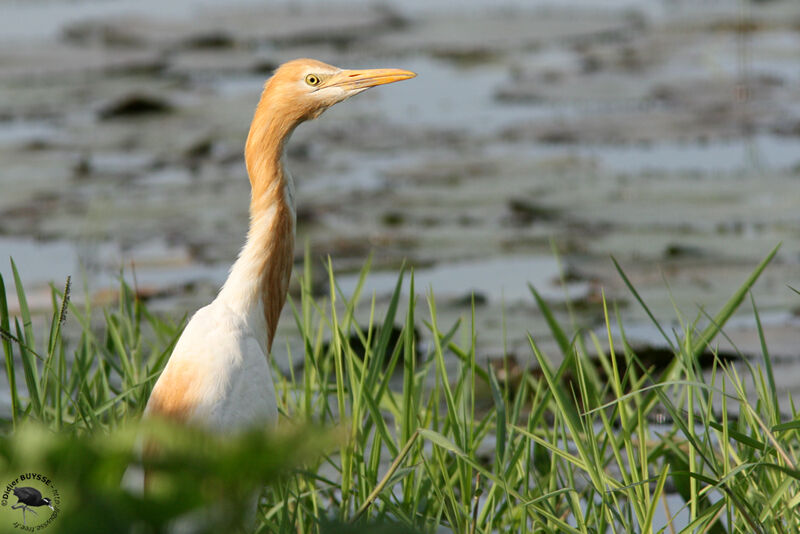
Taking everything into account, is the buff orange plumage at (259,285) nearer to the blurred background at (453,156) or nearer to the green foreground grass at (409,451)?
the green foreground grass at (409,451)

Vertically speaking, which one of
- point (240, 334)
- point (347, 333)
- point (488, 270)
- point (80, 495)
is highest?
point (80, 495)

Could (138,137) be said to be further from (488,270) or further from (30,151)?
(488,270)

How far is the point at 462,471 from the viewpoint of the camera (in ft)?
5.99

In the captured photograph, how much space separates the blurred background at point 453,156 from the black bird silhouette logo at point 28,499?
141 centimetres

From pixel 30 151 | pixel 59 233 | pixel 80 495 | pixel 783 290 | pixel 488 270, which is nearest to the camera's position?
pixel 80 495

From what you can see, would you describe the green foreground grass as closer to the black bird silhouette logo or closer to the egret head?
the black bird silhouette logo

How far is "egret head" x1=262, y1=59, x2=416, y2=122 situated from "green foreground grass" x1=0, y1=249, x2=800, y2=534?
0.34m

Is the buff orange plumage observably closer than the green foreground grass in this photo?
No

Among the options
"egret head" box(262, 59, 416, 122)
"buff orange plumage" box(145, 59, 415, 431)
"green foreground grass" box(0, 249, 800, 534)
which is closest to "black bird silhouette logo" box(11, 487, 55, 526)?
"green foreground grass" box(0, 249, 800, 534)

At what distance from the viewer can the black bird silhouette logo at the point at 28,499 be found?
84 centimetres

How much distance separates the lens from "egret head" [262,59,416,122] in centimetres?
194

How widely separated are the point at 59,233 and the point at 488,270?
1.63 metres

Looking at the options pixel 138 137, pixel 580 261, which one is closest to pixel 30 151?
pixel 138 137

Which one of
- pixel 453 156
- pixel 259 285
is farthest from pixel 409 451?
pixel 453 156
